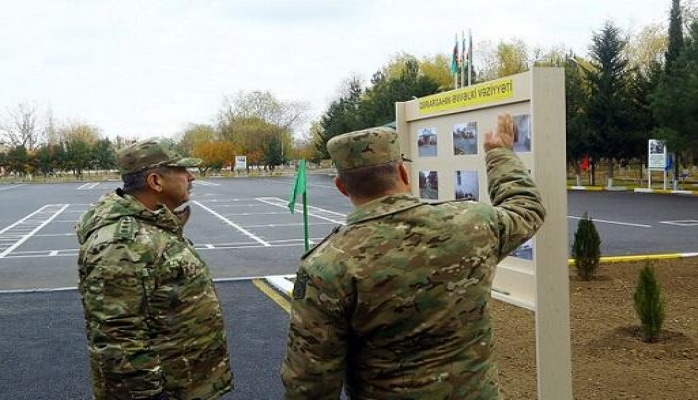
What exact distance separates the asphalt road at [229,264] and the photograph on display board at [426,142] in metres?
2.12

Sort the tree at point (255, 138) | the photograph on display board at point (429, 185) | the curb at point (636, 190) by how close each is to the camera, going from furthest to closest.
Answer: the tree at point (255, 138)
the curb at point (636, 190)
the photograph on display board at point (429, 185)

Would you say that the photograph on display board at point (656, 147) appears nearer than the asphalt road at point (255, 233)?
No

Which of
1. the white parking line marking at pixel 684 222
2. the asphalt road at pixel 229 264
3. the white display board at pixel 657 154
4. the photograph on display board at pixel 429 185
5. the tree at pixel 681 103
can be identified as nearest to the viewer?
the photograph on display board at pixel 429 185

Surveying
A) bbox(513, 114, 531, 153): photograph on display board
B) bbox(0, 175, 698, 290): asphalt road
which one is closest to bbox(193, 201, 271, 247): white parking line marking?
bbox(0, 175, 698, 290): asphalt road

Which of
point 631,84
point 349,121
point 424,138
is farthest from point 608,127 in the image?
point 424,138

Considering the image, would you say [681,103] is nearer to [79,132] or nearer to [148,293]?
[148,293]

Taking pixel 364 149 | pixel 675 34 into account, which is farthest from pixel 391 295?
pixel 675 34

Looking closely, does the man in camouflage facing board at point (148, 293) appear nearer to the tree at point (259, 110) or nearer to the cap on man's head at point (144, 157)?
the cap on man's head at point (144, 157)

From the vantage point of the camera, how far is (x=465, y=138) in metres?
4.41

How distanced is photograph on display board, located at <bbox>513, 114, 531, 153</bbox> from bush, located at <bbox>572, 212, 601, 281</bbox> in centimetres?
499

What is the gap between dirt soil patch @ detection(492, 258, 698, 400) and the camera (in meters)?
4.54

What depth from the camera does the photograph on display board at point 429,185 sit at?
189 inches

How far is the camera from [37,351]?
240 inches

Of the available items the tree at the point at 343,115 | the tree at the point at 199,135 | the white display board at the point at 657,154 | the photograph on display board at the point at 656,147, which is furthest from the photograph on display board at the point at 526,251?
the tree at the point at 199,135
